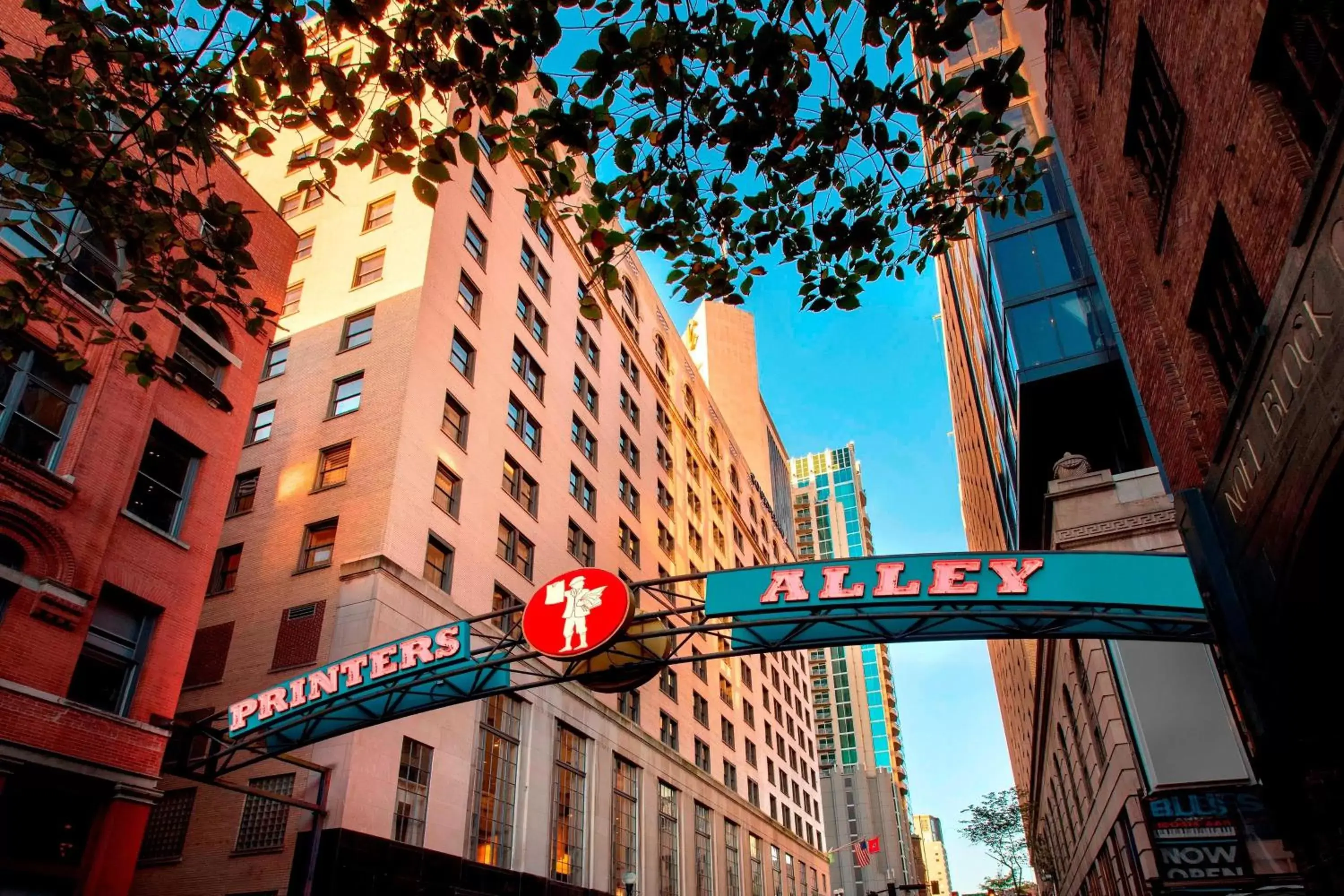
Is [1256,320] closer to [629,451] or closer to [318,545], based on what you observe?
[318,545]

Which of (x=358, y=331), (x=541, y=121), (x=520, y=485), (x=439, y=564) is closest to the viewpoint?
(x=541, y=121)

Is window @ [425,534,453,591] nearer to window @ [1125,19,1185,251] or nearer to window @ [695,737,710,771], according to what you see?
window @ [1125,19,1185,251]

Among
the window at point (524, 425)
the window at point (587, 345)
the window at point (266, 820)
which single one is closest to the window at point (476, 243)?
the window at point (524, 425)

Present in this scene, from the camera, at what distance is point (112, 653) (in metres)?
16.3

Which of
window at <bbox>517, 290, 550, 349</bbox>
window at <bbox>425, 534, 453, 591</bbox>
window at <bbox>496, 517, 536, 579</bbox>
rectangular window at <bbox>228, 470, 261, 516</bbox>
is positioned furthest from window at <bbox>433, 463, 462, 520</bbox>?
window at <bbox>517, 290, 550, 349</bbox>

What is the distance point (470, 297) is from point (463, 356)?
2.90 m

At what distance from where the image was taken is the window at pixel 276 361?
32.3 m

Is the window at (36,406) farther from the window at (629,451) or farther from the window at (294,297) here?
the window at (629,451)

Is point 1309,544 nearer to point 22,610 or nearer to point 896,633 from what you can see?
point 896,633

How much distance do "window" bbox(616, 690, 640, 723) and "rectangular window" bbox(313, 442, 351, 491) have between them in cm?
1588

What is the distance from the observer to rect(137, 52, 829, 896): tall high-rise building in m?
23.1

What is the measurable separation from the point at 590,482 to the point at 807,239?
31888 millimetres

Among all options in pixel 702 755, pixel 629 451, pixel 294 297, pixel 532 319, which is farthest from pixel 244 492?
pixel 702 755

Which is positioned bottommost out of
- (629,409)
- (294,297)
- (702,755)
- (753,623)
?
(753,623)
